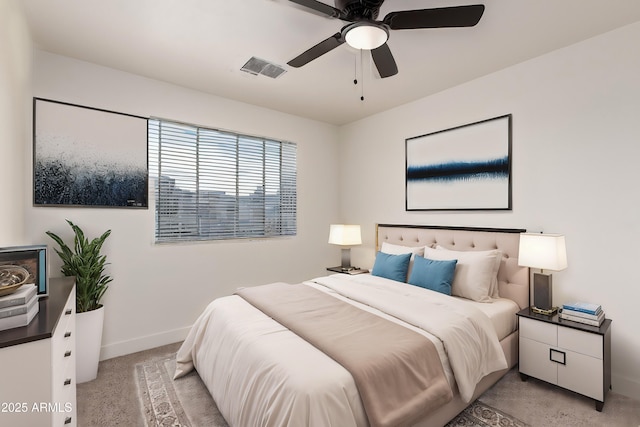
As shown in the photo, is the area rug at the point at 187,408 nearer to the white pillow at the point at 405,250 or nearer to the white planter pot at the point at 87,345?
the white planter pot at the point at 87,345

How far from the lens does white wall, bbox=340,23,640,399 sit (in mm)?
2273

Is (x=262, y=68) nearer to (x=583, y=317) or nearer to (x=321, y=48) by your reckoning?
(x=321, y=48)

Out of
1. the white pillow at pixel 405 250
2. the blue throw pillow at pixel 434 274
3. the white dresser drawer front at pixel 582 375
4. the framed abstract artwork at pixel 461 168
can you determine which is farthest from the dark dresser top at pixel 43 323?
the framed abstract artwork at pixel 461 168

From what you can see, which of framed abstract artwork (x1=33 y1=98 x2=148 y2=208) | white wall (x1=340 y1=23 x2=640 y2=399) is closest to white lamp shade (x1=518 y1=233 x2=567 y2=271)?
white wall (x1=340 y1=23 x2=640 y2=399)

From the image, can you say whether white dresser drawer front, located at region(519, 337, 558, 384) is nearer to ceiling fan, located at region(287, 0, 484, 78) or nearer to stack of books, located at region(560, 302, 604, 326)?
stack of books, located at region(560, 302, 604, 326)

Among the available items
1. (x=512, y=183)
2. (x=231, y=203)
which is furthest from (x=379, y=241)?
(x=231, y=203)

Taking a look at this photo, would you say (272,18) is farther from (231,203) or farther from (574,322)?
(574,322)

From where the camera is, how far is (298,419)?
130cm

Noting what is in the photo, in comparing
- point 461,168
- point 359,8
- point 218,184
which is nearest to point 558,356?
point 461,168

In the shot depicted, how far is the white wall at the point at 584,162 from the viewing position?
227 cm

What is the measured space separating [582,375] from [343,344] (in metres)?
1.83

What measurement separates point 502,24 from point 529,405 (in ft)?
9.01

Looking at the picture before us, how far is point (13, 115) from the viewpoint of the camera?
205 centimetres

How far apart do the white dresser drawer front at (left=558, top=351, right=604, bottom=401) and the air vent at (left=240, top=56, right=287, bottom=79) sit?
3347 millimetres
